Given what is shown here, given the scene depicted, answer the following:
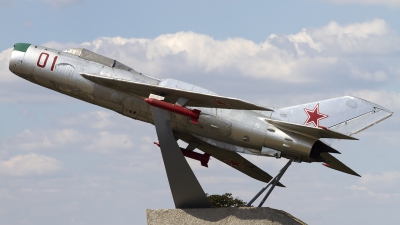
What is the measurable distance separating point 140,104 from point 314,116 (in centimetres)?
605

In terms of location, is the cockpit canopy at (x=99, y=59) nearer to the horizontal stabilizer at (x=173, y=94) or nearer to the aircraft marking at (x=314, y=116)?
the horizontal stabilizer at (x=173, y=94)

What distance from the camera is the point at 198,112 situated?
79.0 ft

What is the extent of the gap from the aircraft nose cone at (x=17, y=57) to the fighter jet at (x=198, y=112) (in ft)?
0.12

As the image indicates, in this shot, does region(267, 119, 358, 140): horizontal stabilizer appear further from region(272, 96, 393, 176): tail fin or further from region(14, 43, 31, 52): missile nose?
region(14, 43, 31, 52): missile nose

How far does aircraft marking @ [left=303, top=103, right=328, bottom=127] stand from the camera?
83.2 feet

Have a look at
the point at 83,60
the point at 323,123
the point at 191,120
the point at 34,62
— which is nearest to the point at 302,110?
the point at 323,123

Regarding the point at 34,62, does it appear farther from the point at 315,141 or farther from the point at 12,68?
the point at 315,141

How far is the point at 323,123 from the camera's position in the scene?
82.9ft

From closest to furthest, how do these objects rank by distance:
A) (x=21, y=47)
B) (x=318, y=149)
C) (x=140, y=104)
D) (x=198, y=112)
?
1. (x=198, y=112)
2. (x=318, y=149)
3. (x=140, y=104)
4. (x=21, y=47)

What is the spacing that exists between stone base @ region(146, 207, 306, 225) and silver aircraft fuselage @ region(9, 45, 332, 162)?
197cm

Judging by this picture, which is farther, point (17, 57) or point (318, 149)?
point (17, 57)

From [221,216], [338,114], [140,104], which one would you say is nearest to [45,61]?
[140,104]

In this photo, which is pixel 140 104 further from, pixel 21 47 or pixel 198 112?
pixel 21 47

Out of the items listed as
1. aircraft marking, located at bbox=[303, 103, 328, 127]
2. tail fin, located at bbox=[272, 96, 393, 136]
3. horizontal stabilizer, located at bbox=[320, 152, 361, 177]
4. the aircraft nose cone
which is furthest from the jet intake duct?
the aircraft nose cone
